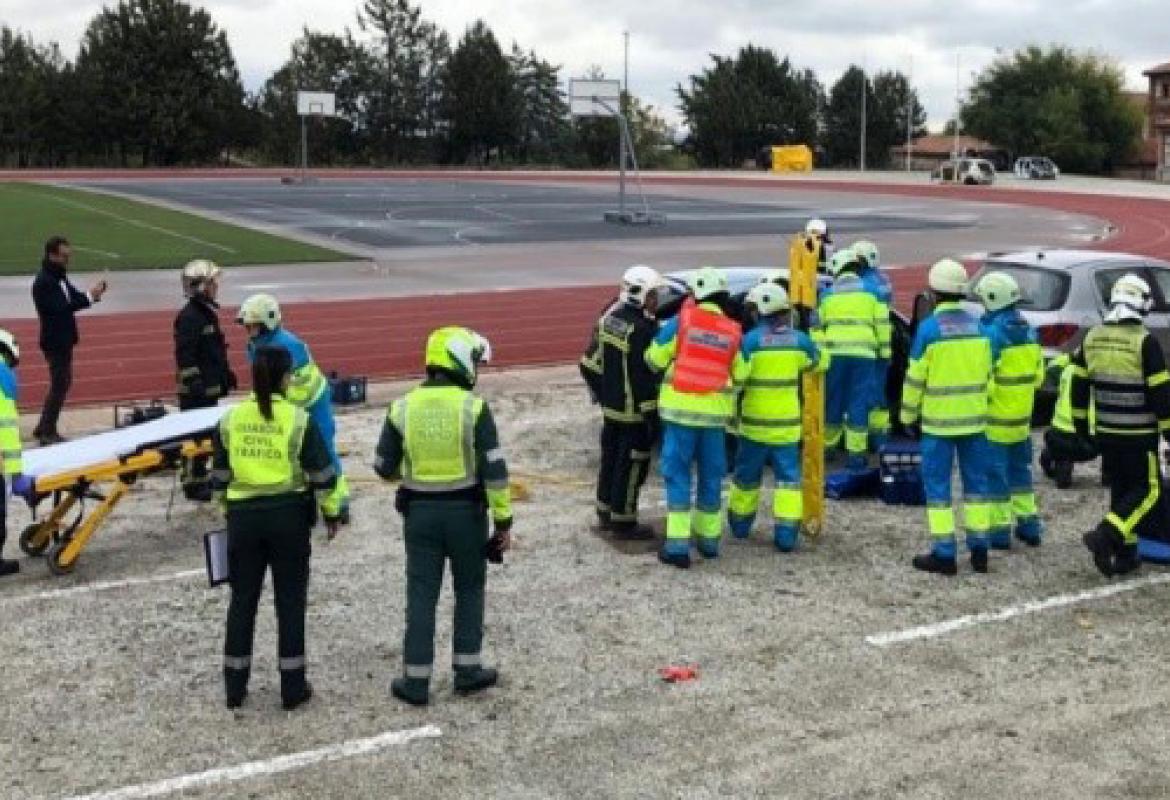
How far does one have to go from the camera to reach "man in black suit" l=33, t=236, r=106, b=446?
12.8 meters

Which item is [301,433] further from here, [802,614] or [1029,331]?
[1029,331]

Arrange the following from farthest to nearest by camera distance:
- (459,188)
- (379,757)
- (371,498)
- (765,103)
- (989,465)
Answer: (765,103) → (459,188) → (371,498) → (989,465) → (379,757)

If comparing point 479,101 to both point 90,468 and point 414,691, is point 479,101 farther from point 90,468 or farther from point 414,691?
point 414,691

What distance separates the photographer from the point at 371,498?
10.8m

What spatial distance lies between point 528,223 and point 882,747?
36.4 m

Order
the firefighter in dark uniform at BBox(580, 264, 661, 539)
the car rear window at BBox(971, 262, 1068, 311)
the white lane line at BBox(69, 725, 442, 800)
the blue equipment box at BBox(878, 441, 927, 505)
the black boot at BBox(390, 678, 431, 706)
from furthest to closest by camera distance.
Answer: the car rear window at BBox(971, 262, 1068, 311) < the blue equipment box at BBox(878, 441, 927, 505) < the firefighter in dark uniform at BBox(580, 264, 661, 539) < the black boot at BBox(390, 678, 431, 706) < the white lane line at BBox(69, 725, 442, 800)

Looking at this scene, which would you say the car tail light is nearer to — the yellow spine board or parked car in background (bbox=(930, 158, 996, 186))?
the yellow spine board

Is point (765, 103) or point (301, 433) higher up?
point (765, 103)

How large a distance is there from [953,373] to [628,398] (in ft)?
7.16

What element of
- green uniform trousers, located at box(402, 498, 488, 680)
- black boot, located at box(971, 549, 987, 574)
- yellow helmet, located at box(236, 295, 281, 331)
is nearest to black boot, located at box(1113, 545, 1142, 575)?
black boot, located at box(971, 549, 987, 574)

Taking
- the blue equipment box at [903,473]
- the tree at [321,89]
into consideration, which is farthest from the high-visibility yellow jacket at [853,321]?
the tree at [321,89]

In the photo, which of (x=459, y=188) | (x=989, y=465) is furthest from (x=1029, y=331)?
(x=459, y=188)

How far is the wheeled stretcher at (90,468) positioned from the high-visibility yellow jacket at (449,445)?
90.4 inches

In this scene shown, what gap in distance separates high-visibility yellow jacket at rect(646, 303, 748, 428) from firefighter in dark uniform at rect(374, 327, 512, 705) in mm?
2367
